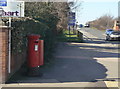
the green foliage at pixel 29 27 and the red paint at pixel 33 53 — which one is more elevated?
the green foliage at pixel 29 27

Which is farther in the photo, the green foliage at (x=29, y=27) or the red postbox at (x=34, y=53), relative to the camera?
the red postbox at (x=34, y=53)

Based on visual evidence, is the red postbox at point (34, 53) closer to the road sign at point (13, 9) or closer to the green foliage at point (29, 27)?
the green foliage at point (29, 27)

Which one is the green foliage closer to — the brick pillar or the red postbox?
the red postbox

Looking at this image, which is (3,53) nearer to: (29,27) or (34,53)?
(34,53)

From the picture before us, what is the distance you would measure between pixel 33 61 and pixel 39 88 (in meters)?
2.12

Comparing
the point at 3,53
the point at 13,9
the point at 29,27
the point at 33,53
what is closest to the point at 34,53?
the point at 33,53

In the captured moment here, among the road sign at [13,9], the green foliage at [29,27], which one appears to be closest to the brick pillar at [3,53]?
the green foliage at [29,27]

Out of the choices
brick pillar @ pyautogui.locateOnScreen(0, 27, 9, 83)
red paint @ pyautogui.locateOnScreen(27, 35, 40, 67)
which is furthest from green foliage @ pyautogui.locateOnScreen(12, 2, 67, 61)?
brick pillar @ pyautogui.locateOnScreen(0, 27, 9, 83)

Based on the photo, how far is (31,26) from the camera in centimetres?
1211

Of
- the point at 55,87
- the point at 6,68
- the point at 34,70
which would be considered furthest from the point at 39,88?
the point at 34,70

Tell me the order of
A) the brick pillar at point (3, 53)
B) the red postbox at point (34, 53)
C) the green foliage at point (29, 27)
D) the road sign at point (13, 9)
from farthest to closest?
the red postbox at point (34, 53) < the road sign at point (13, 9) < the green foliage at point (29, 27) < the brick pillar at point (3, 53)

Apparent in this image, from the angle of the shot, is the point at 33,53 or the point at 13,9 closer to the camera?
the point at 13,9

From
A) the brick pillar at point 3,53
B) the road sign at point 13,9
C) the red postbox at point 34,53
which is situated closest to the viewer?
the brick pillar at point 3,53

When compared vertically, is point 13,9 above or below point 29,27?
above
